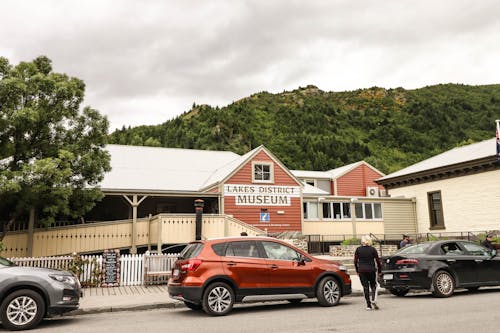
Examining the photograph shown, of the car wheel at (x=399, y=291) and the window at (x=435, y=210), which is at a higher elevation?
the window at (x=435, y=210)

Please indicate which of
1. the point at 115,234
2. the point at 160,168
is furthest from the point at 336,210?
the point at 115,234

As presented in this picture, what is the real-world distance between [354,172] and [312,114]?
57.9 meters

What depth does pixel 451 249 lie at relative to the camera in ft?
40.8

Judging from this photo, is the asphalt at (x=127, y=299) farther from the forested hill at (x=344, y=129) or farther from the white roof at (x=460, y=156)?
the forested hill at (x=344, y=129)

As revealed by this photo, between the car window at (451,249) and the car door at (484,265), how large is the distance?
261 mm

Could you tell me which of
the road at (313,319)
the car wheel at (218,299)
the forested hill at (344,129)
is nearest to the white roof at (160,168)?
the road at (313,319)

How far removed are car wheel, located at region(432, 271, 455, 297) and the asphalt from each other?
196cm

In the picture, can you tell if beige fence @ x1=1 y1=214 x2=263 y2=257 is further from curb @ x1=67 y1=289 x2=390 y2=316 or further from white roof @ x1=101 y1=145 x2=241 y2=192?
curb @ x1=67 y1=289 x2=390 y2=316

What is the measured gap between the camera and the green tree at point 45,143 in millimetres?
15531

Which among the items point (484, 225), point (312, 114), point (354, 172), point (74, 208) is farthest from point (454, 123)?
point (74, 208)

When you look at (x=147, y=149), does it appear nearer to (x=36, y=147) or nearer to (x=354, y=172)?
(x=36, y=147)

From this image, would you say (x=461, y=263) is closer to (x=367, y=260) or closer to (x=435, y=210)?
(x=367, y=260)

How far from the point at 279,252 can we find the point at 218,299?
187 centimetres

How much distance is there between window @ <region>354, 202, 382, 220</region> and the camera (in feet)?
101
